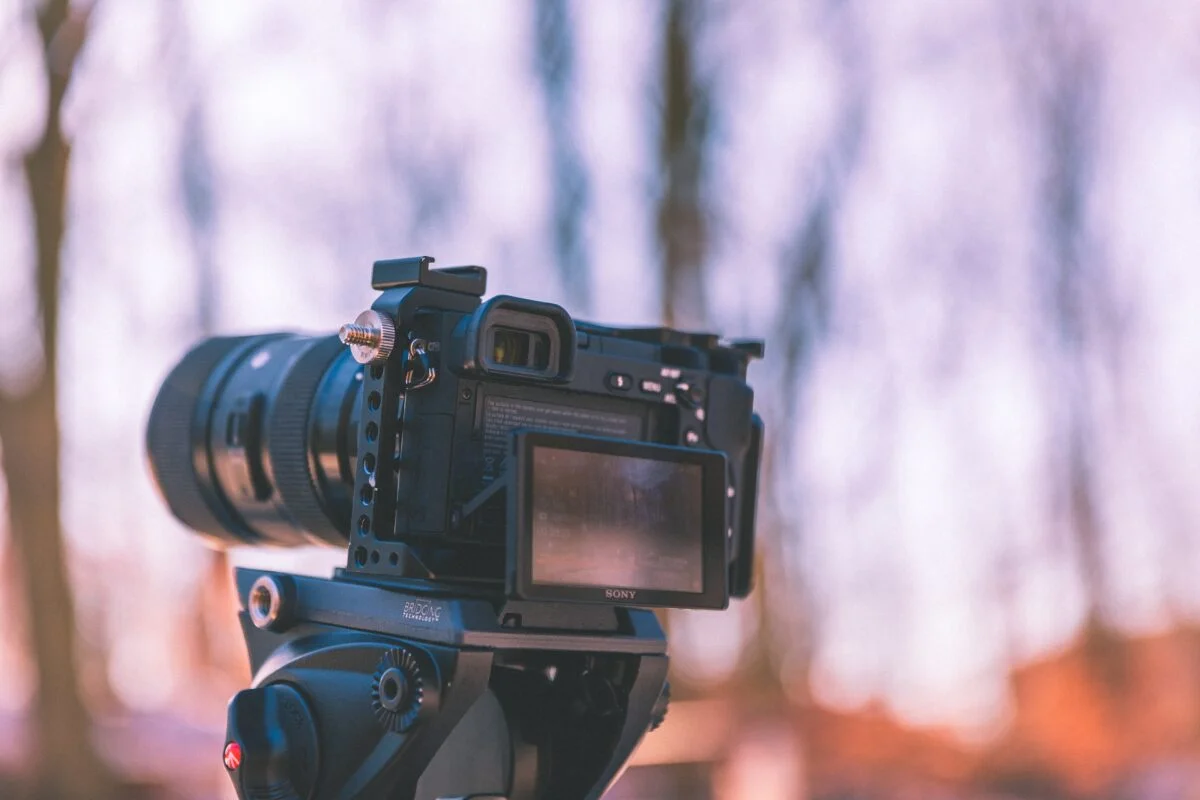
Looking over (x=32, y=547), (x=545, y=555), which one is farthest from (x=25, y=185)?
(x=545, y=555)

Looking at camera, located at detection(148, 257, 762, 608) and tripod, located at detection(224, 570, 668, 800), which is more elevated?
camera, located at detection(148, 257, 762, 608)

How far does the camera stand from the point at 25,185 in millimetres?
3740

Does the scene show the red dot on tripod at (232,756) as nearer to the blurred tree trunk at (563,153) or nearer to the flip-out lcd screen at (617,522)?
the flip-out lcd screen at (617,522)

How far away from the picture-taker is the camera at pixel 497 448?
55.0 inches

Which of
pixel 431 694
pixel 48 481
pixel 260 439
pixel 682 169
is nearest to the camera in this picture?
pixel 431 694

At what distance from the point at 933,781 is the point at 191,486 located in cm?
439

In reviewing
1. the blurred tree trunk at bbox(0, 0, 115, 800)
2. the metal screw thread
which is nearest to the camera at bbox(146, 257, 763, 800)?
the metal screw thread

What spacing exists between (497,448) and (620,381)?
7.2 inches

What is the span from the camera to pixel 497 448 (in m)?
1.48

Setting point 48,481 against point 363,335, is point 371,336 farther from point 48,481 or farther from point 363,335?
point 48,481

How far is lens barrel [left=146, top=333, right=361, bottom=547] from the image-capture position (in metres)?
1.63

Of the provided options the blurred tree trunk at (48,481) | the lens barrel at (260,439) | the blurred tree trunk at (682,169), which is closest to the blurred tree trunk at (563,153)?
the blurred tree trunk at (682,169)

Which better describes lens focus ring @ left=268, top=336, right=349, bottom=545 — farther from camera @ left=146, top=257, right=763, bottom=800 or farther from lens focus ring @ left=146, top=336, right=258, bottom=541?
lens focus ring @ left=146, top=336, right=258, bottom=541

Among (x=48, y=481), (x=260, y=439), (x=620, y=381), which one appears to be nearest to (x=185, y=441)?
(x=260, y=439)
